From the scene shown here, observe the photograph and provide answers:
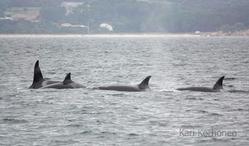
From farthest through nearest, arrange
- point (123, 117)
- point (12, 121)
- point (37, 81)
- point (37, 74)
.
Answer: point (37, 81)
point (37, 74)
point (123, 117)
point (12, 121)

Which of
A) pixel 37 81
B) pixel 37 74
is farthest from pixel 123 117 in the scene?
pixel 37 81

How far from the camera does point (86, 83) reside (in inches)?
1718

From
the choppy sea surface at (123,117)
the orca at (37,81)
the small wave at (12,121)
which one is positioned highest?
the orca at (37,81)

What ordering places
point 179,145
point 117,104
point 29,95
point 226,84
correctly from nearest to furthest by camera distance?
point 179,145, point 117,104, point 29,95, point 226,84

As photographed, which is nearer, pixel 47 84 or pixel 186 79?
pixel 47 84

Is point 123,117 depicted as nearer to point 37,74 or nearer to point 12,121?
point 12,121

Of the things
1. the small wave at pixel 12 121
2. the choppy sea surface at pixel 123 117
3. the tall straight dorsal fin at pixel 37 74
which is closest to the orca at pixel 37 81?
the tall straight dorsal fin at pixel 37 74

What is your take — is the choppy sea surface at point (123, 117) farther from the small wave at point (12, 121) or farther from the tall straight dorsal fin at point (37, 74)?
the tall straight dorsal fin at point (37, 74)

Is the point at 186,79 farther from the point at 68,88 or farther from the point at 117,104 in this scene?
the point at 117,104

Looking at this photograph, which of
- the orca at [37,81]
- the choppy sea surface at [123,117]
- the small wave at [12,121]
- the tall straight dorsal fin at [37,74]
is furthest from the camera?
the orca at [37,81]

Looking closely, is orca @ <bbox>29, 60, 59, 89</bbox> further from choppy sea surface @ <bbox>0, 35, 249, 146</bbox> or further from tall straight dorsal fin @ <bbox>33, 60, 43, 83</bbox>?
choppy sea surface @ <bbox>0, 35, 249, 146</bbox>

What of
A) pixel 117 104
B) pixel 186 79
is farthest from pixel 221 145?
pixel 186 79

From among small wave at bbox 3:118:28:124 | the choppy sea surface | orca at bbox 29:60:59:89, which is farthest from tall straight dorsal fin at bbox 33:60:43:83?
small wave at bbox 3:118:28:124

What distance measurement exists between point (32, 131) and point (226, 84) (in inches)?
779
